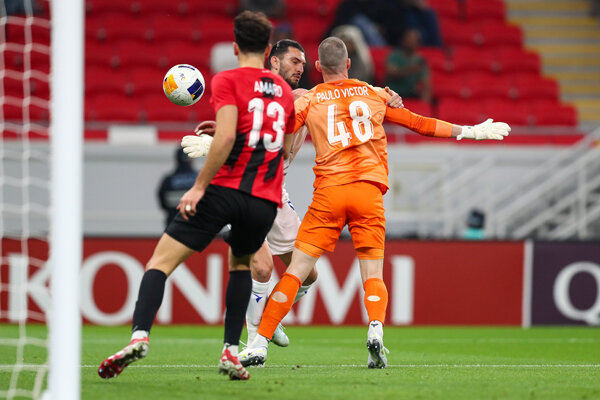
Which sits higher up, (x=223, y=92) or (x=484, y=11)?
(x=484, y=11)

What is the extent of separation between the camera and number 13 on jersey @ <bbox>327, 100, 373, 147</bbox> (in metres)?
6.50

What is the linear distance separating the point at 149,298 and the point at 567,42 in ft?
50.6

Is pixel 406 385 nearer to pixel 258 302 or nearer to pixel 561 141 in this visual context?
pixel 258 302

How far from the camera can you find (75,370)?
408 centimetres

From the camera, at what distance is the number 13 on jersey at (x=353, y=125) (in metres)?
6.50

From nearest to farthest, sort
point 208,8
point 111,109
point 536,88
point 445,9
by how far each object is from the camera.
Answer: point 111,109, point 536,88, point 208,8, point 445,9

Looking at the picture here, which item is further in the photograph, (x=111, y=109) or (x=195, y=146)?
(x=111, y=109)

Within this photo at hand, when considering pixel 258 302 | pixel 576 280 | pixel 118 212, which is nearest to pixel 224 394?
pixel 258 302

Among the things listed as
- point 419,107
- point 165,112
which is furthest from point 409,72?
point 165,112

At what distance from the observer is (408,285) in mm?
11828

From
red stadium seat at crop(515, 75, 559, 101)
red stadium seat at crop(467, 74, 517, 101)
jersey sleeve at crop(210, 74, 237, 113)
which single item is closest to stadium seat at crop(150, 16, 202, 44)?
red stadium seat at crop(467, 74, 517, 101)

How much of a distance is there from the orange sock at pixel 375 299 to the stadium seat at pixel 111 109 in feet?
31.2

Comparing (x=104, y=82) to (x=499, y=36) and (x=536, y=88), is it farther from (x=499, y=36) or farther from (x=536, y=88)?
Answer: (x=536, y=88)

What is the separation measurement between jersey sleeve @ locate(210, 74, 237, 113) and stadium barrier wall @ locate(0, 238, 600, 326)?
651cm
